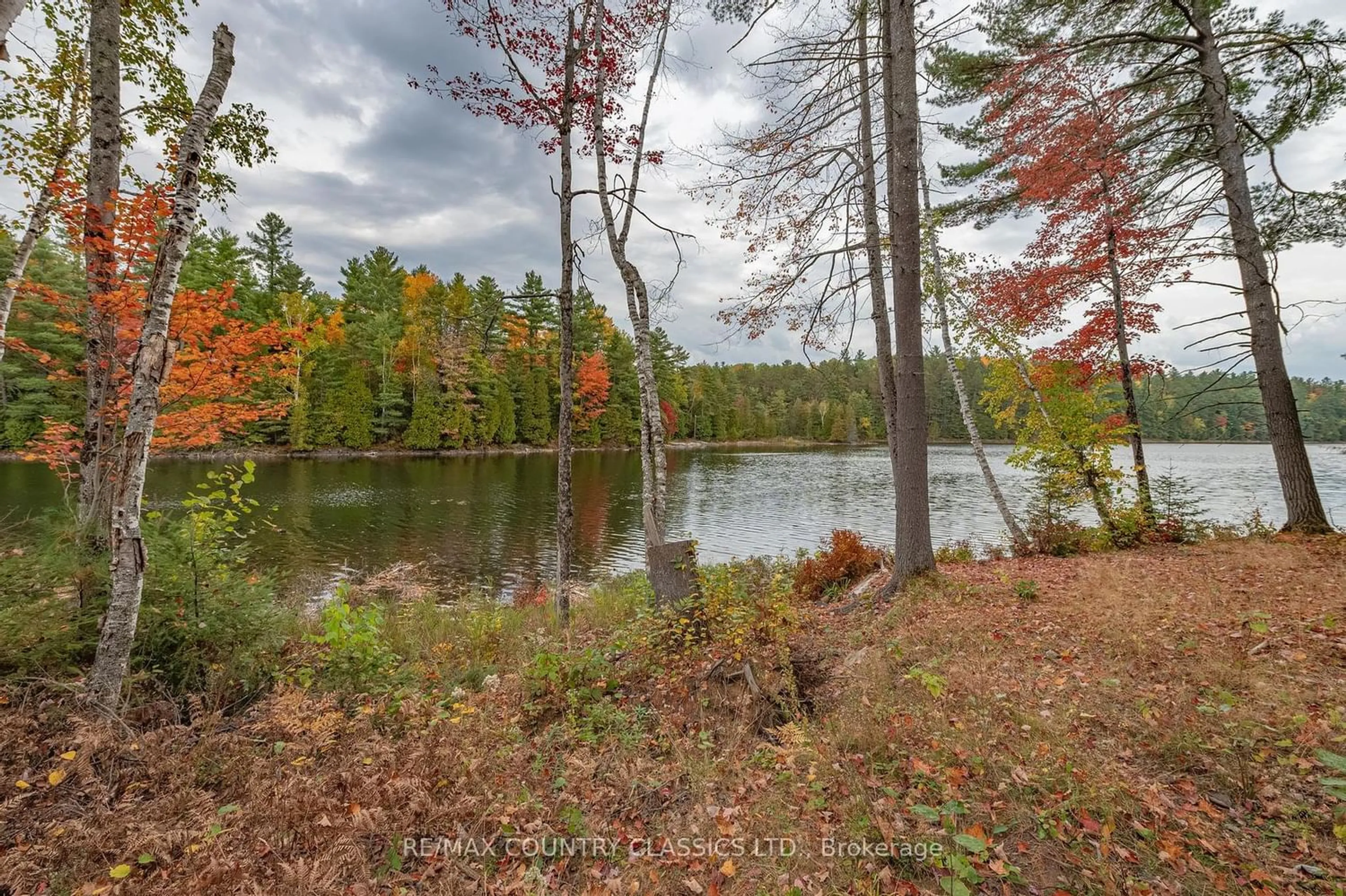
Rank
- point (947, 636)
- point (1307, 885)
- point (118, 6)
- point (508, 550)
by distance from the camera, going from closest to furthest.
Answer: point (1307, 885), point (947, 636), point (118, 6), point (508, 550)

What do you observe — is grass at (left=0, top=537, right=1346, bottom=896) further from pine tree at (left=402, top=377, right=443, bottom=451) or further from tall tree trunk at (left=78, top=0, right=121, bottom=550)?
pine tree at (left=402, top=377, right=443, bottom=451)

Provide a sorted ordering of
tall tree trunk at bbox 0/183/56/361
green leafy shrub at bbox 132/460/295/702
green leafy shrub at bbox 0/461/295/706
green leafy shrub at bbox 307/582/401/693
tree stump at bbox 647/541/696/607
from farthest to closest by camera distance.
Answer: tree stump at bbox 647/541/696/607 < tall tree trunk at bbox 0/183/56/361 < green leafy shrub at bbox 307/582/401/693 < green leafy shrub at bbox 132/460/295/702 < green leafy shrub at bbox 0/461/295/706

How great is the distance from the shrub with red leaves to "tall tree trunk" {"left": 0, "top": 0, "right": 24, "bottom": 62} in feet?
30.0

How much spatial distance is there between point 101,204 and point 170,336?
1481 mm

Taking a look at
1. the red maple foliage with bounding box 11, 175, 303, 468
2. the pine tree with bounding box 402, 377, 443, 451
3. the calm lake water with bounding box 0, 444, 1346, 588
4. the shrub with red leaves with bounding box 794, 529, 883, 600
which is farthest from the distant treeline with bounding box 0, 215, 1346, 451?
the shrub with red leaves with bounding box 794, 529, 883, 600

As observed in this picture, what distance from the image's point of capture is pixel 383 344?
37625 mm

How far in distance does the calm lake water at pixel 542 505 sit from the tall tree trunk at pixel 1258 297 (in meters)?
5.03

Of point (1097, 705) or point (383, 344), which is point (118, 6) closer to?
point (1097, 705)

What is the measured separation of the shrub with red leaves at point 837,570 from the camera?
8.59 m

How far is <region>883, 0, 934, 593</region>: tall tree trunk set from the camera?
20.7ft

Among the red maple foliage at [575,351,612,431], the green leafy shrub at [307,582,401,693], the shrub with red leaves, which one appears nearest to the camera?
the green leafy shrub at [307,582,401,693]

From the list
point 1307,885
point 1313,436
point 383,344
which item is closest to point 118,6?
point 1307,885

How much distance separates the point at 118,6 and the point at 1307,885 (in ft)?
37.8

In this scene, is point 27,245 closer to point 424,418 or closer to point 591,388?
point 424,418
